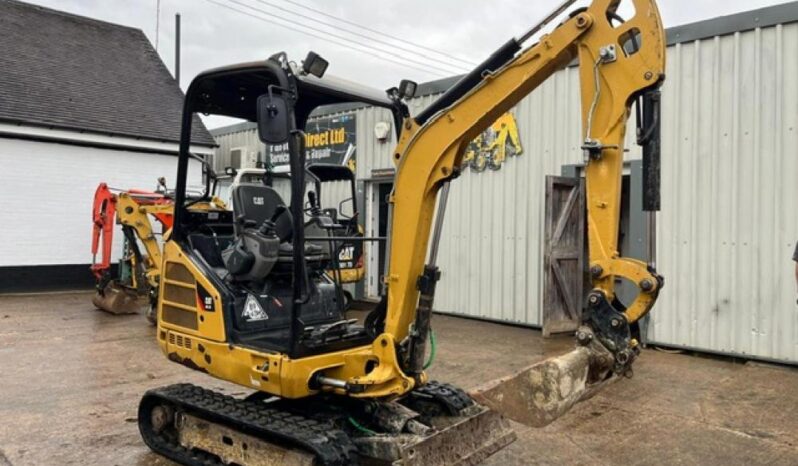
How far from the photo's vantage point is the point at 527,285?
9.43m

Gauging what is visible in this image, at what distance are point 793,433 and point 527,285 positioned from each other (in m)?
4.70

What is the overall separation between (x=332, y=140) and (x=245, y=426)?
9301 mm

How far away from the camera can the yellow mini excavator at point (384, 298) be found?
329 cm

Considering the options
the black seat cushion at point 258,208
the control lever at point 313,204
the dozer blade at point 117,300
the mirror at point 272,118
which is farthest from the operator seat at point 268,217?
the dozer blade at point 117,300

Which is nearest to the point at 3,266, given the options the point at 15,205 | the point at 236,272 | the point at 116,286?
the point at 15,205

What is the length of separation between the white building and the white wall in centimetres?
2

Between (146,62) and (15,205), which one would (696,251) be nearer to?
(15,205)

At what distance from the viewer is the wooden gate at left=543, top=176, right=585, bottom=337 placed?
8648 mm

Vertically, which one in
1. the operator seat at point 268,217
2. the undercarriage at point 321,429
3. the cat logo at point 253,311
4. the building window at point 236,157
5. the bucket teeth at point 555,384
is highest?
the building window at point 236,157

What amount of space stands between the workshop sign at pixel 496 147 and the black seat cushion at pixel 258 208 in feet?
17.7

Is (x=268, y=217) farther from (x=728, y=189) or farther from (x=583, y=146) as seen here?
(x=728, y=189)

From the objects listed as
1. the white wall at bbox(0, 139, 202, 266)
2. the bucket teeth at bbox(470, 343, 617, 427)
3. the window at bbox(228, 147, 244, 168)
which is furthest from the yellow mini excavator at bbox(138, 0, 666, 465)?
the window at bbox(228, 147, 244, 168)

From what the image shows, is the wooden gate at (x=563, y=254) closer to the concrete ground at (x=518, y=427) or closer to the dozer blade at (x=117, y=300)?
the concrete ground at (x=518, y=427)

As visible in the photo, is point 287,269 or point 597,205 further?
point 287,269
